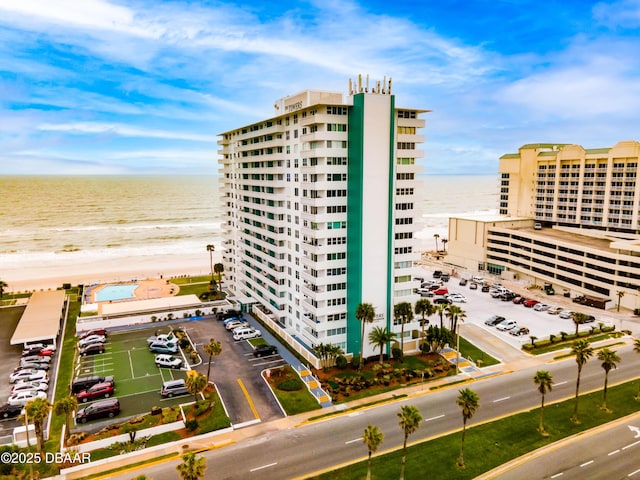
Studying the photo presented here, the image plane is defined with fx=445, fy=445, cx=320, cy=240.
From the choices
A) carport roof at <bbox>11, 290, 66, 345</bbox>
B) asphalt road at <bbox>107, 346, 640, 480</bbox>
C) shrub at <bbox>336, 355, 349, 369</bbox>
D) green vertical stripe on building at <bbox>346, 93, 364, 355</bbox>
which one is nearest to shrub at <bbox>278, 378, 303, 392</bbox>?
shrub at <bbox>336, 355, 349, 369</bbox>

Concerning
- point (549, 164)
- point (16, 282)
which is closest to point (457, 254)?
point (549, 164)

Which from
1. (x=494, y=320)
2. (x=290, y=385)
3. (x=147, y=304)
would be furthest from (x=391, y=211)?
(x=147, y=304)

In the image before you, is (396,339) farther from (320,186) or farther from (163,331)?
(163,331)

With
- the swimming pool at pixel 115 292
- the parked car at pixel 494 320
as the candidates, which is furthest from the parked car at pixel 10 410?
the parked car at pixel 494 320

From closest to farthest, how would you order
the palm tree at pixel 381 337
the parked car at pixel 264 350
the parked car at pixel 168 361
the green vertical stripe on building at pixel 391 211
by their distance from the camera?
the palm tree at pixel 381 337 → the green vertical stripe on building at pixel 391 211 → the parked car at pixel 168 361 → the parked car at pixel 264 350

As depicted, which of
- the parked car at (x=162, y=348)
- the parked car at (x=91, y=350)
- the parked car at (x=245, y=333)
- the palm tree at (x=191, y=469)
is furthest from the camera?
the parked car at (x=245, y=333)

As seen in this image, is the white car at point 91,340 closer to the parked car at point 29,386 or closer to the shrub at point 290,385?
the parked car at point 29,386
